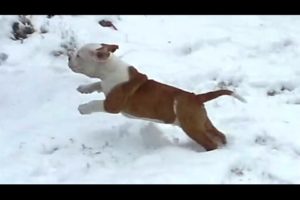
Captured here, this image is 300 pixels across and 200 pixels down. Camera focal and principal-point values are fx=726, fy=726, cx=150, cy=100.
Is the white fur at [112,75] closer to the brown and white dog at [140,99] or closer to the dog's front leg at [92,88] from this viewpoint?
the brown and white dog at [140,99]

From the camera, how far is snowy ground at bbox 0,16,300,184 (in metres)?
4.16

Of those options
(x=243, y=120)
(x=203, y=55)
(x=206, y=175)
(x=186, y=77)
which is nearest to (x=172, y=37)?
(x=203, y=55)

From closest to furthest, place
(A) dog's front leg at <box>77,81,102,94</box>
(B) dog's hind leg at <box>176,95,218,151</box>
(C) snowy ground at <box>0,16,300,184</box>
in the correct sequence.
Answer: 1. (C) snowy ground at <box>0,16,300,184</box>
2. (B) dog's hind leg at <box>176,95,218,151</box>
3. (A) dog's front leg at <box>77,81,102,94</box>

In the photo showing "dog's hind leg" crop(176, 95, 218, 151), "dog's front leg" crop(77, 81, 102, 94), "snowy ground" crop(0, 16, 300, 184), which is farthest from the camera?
"dog's front leg" crop(77, 81, 102, 94)

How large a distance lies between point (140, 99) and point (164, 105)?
0.50ft

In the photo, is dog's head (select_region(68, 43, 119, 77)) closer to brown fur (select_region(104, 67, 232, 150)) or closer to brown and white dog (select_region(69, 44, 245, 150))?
brown and white dog (select_region(69, 44, 245, 150))

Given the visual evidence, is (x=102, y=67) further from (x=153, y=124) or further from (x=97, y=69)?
(x=153, y=124)

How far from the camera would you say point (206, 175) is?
13.2 ft

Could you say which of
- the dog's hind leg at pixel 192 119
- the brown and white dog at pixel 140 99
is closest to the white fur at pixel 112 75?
the brown and white dog at pixel 140 99

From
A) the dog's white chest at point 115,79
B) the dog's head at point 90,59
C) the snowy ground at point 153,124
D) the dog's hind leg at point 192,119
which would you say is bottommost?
the snowy ground at point 153,124

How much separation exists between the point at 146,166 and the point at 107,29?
2.81 metres

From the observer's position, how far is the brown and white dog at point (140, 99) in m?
4.47

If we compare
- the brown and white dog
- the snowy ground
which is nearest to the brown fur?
the brown and white dog

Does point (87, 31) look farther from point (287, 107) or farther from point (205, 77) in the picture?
point (287, 107)
